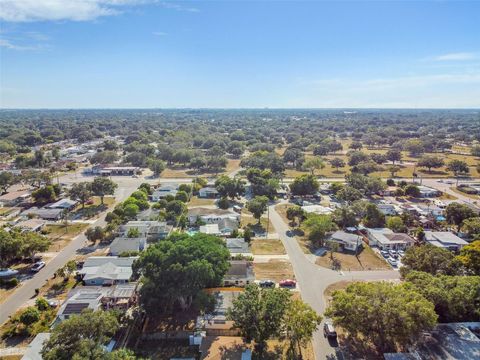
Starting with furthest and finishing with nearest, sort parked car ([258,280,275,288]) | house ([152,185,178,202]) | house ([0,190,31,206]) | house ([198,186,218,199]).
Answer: house ([198,186,218,199])
house ([152,185,178,202])
house ([0,190,31,206])
parked car ([258,280,275,288])

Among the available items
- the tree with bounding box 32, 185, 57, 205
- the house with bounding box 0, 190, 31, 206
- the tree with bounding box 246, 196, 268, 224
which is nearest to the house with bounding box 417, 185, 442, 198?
the tree with bounding box 246, 196, 268, 224

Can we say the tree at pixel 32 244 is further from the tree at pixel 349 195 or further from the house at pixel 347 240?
the tree at pixel 349 195

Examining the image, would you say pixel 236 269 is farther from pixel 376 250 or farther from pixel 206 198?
pixel 206 198

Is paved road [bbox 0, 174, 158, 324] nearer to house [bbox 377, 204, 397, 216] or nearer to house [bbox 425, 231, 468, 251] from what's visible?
house [bbox 377, 204, 397, 216]

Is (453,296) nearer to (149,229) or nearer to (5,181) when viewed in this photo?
(149,229)

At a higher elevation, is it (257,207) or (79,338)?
(79,338)

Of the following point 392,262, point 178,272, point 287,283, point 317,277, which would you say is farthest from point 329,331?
point 392,262
